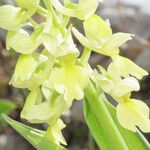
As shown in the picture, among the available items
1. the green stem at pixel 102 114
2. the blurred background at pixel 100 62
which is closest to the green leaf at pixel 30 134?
the green stem at pixel 102 114

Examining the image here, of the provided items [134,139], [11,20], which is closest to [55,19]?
[11,20]

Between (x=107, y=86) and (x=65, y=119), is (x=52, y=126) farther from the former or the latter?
(x=65, y=119)

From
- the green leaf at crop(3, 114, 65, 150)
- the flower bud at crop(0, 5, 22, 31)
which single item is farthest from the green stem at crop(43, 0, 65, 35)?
the green leaf at crop(3, 114, 65, 150)

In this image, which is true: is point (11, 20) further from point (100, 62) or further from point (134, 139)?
point (100, 62)

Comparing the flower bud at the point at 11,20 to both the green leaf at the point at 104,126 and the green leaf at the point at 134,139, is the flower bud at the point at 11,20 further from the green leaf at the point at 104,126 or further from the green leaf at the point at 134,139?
the green leaf at the point at 134,139

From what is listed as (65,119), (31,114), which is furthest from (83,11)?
(65,119)
